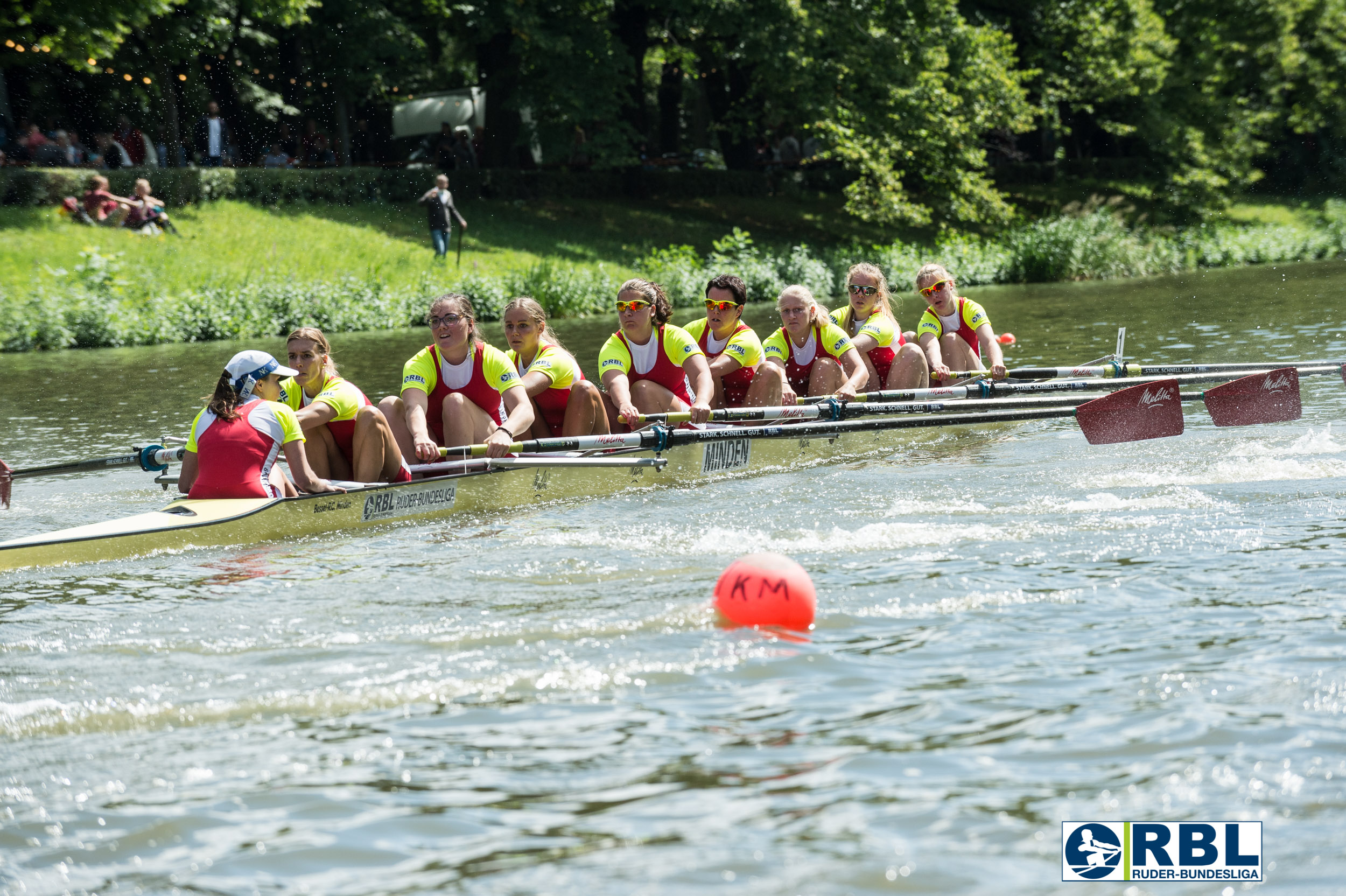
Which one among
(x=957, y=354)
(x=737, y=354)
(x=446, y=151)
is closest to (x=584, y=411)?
(x=737, y=354)

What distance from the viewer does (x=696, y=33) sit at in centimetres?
3734

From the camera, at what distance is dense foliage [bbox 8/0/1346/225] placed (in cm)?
3066

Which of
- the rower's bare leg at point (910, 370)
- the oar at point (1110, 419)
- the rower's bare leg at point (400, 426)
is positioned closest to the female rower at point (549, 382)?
the oar at point (1110, 419)

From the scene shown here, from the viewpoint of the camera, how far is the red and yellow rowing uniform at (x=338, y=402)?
846 cm

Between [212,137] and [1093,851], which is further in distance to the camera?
[212,137]

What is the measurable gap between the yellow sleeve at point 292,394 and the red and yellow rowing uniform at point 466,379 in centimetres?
75

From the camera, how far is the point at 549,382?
9.62m

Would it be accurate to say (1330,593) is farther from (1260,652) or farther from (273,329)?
(273,329)

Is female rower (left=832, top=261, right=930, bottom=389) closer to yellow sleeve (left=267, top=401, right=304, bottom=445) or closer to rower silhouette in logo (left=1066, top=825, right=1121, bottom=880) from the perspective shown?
yellow sleeve (left=267, top=401, right=304, bottom=445)

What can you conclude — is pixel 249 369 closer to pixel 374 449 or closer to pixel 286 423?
pixel 286 423

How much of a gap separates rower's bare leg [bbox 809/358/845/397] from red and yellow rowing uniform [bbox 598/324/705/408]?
1387mm

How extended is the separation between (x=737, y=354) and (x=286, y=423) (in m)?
4.12

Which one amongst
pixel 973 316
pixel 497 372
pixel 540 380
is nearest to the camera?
pixel 497 372

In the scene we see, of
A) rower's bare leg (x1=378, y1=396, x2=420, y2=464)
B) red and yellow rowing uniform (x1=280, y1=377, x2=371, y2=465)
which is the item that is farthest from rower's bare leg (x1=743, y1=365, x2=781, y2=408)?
red and yellow rowing uniform (x1=280, y1=377, x2=371, y2=465)
